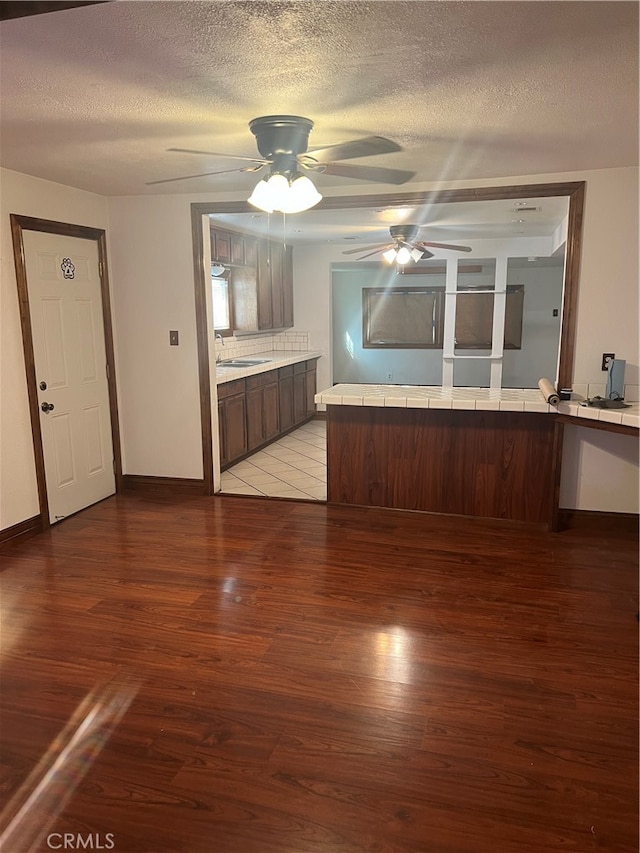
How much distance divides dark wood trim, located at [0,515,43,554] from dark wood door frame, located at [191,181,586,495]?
1.28 meters

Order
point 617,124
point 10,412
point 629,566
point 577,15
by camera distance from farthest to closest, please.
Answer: point 10,412 < point 629,566 < point 617,124 < point 577,15

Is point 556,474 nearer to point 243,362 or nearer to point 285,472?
point 285,472

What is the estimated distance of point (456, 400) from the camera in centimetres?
408

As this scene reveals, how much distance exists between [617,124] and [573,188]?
1010mm

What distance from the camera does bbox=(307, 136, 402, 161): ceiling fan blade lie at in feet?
8.11

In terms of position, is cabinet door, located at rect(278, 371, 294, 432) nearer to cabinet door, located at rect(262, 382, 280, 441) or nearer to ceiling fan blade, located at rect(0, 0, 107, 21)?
cabinet door, located at rect(262, 382, 280, 441)

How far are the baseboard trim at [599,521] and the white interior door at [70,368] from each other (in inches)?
137

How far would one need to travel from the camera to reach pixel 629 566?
137 inches

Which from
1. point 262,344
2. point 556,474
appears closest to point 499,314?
point 262,344

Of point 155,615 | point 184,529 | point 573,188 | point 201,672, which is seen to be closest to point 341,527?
point 184,529

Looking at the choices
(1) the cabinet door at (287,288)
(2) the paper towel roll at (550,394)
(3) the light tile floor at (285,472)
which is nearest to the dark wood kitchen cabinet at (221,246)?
(1) the cabinet door at (287,288)

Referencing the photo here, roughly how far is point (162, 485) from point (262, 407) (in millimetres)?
1672

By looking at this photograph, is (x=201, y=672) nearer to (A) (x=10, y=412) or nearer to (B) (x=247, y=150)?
(A) (x=10, y=412)

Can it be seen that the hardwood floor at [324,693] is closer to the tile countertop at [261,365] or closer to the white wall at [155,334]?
the white wall at [155,334]
